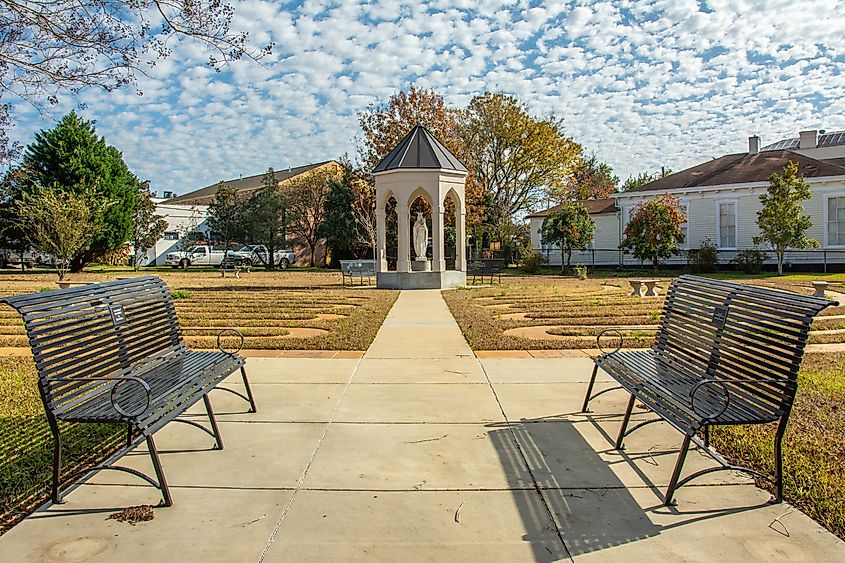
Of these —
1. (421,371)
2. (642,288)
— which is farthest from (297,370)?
(642,288)

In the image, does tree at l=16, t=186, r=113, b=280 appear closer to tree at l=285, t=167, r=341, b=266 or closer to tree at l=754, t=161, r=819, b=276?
tree at l=285, t=167, r=341, b=266

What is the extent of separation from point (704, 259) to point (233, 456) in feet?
98.9

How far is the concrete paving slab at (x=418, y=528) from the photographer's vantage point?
9.81ft

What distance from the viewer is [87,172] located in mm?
35875

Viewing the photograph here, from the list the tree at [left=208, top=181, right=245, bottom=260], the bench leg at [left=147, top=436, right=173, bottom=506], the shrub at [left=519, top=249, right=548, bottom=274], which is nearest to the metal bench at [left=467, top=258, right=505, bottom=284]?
the shrub at [left=519, top=249, right=548, bottom=274]

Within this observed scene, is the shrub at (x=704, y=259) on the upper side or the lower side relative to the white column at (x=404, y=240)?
lower

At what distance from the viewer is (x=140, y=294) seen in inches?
203

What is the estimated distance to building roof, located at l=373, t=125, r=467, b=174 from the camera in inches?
880

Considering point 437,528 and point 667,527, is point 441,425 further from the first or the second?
point 667,527

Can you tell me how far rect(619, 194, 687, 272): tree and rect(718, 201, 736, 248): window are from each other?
263cm

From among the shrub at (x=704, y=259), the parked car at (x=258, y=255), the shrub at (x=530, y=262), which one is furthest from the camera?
the parked car at (x=258, y=255)

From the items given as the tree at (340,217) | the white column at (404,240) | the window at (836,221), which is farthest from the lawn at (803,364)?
the tree at (340,217)

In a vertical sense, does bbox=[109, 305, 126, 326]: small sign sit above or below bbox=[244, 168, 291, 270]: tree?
below

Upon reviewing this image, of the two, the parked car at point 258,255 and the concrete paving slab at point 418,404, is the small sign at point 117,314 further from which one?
the parked car at point 258,255
